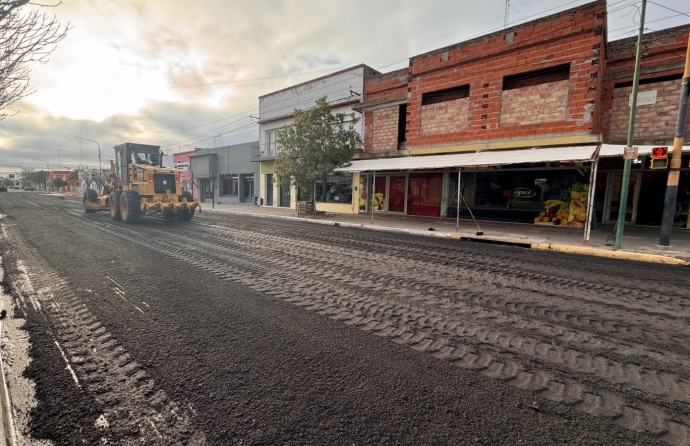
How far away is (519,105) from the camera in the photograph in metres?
14.4

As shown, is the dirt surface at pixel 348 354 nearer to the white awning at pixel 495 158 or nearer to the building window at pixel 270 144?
the white awning at pixel 495 158

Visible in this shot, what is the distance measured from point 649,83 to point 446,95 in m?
8.45

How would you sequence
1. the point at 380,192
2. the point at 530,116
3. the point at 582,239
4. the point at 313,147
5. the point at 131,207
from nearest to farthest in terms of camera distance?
1. the point at 582,239
2. the point at 131,207
3. the point at 530,116
4. the point at 313,147
5. the point at 380,192

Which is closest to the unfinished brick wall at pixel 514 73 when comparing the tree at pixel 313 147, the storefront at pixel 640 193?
the storefront at pixel 640 193

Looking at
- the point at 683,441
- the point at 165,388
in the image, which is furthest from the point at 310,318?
the point at 683,441

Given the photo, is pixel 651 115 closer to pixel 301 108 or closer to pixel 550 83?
pixel 550 83

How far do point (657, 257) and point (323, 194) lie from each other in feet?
62.7

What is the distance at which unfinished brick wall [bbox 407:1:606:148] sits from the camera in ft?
41.5

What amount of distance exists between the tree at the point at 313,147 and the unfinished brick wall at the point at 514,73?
420 cm

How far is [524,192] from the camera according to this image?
15.7 m

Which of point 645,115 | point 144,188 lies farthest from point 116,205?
point 645,115

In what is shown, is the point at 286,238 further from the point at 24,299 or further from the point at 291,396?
the point at 291,396

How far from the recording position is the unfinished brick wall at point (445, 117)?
16.2m

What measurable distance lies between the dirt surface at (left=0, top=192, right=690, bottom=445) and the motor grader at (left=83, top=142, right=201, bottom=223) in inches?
276
